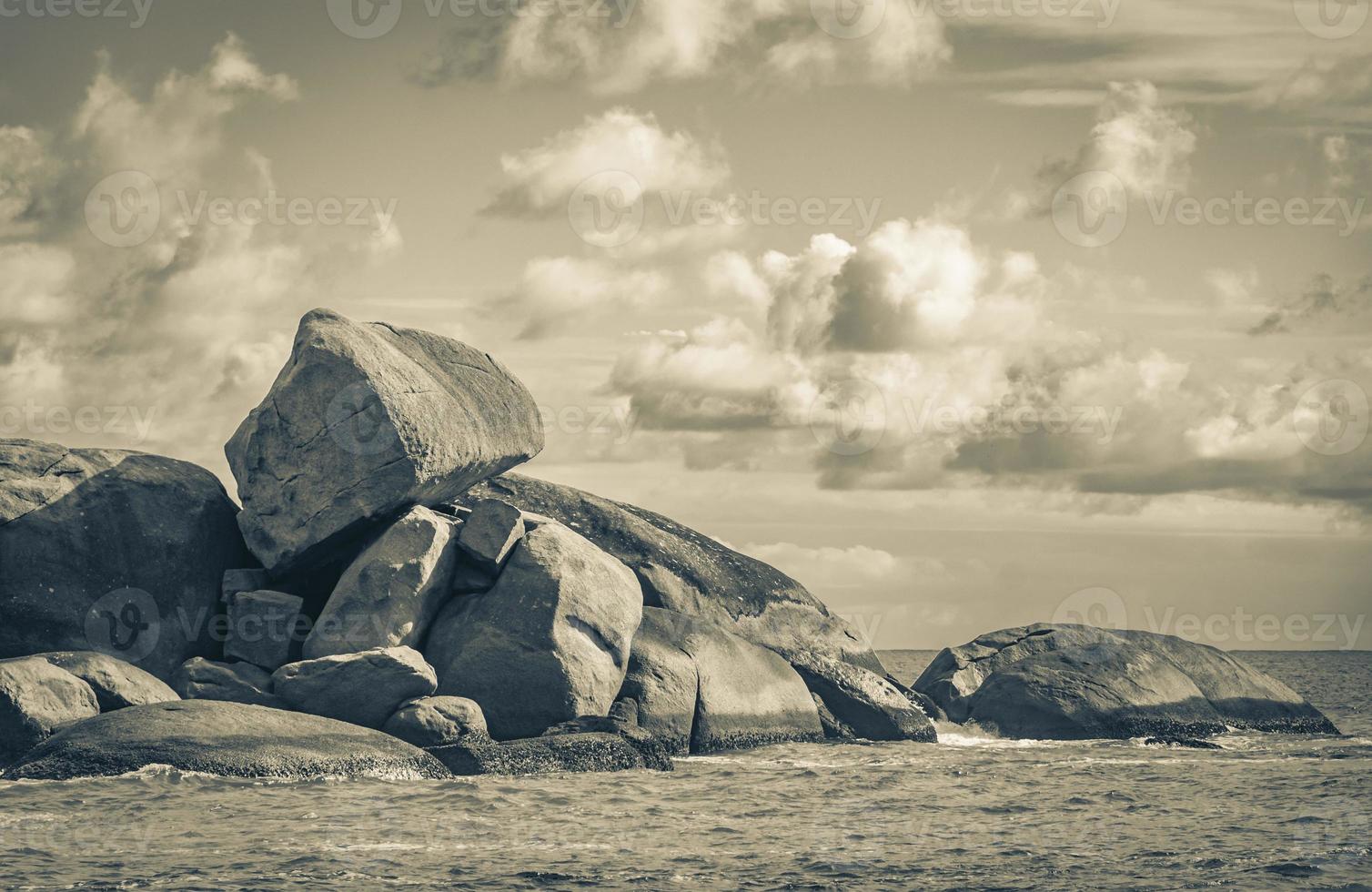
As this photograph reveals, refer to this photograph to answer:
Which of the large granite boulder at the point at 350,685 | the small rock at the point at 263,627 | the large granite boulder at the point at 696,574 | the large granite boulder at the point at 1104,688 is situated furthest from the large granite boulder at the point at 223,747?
the large granite boulder at the point at 1104,688

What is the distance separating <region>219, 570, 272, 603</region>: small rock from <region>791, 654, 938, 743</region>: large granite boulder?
31.0 feet

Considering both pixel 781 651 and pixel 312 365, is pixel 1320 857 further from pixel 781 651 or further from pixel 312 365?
pixel 312 365

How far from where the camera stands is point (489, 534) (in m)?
21.5

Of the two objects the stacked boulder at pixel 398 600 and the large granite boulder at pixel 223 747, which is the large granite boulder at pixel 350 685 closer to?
the stacked boulder at pixel 398 600

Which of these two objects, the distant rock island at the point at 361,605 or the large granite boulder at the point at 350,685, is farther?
the large granite boulder at the point at 350,685

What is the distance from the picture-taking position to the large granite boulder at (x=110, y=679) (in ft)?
61.6

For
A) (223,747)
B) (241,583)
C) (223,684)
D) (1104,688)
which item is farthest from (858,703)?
(223,747)

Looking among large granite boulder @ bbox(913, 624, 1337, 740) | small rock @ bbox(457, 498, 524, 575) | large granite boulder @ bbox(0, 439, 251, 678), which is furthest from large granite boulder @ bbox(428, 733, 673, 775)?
large granite boulder @ bbox(913, 624, 1337, 740)

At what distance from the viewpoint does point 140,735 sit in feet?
56.4

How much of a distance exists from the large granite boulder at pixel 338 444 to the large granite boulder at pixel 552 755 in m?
4.32

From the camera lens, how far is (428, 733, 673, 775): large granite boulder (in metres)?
18.7

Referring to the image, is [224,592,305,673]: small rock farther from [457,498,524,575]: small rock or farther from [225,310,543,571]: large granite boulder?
[457,498,524,575]: small rock

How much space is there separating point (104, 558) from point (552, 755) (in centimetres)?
776

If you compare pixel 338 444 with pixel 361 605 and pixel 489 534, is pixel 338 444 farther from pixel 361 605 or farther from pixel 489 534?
pixel 489 534
